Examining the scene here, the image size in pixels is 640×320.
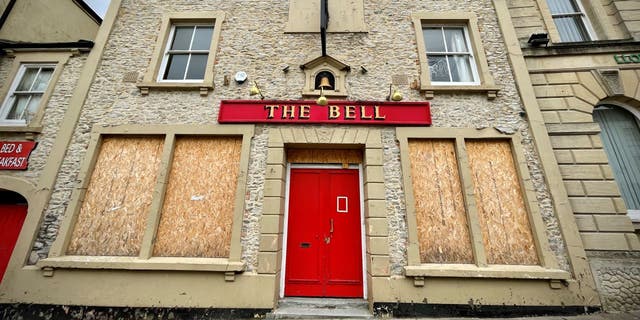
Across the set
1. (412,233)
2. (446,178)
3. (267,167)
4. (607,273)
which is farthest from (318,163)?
(607,273)

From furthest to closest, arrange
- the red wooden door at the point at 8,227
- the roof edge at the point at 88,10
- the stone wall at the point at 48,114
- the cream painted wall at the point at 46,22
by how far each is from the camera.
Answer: the roof edge at the point at 88,10
the cream painted wall at the point at 46,22
the stone wall at the point at 48,114
the red wooden door at the point at 8,227

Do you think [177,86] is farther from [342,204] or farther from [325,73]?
[342,204]

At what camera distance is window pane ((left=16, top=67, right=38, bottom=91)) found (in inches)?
231

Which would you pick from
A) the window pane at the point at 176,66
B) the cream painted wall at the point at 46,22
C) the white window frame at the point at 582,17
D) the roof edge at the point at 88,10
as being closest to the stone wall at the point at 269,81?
the window pane at the point at 176,66

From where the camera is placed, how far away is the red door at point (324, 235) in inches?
187

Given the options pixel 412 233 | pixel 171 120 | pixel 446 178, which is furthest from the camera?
pixel 171 120

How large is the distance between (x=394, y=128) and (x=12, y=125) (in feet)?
29.2

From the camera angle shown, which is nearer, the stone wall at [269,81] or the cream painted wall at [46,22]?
the stone wall at [269,81]

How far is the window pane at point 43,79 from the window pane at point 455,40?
1033 cm

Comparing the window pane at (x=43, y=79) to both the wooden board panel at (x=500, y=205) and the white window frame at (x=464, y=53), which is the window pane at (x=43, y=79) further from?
the wooden board panel at (x=500, y=205)

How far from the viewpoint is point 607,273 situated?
4281mm

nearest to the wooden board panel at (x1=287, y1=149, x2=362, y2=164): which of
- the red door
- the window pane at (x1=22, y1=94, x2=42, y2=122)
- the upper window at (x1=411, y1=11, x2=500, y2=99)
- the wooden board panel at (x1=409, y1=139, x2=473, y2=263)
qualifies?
the red door

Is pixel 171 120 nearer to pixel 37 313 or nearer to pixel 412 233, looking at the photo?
pixel 37 313

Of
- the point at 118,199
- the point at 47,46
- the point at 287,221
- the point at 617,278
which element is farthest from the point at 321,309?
the point at 47,46
